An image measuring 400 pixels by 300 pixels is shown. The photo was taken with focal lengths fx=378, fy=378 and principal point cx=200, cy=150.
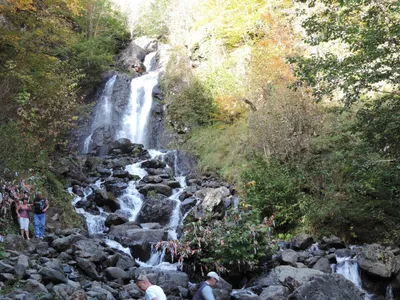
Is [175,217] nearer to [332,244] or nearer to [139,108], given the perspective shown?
[332,244]

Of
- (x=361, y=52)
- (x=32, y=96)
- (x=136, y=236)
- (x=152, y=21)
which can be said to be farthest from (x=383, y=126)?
(x=152, y=21)

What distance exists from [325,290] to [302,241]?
4.06m

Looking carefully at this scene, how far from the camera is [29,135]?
516 inches

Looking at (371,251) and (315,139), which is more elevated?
(315,139)

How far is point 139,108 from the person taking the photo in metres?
28.3

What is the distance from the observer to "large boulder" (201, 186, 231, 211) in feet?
48.7

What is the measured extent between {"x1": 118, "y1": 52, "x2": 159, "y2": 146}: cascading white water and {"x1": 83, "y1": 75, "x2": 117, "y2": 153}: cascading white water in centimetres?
148

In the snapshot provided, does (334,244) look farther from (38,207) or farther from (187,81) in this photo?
(187,81)

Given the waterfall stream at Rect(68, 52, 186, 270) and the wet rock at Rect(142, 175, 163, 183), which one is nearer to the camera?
the waterfall stream at Rect(68, 52, 186, 270)

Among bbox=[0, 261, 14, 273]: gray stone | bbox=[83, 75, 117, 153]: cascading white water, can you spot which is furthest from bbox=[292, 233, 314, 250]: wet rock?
bbox=[83, 75, 117, 153]: cascading white water

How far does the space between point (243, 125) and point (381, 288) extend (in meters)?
11.5

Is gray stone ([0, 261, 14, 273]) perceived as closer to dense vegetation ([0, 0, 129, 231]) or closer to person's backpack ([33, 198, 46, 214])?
dense vegetation ([0, 0, 129, 231])

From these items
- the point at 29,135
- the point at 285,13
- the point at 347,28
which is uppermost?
the point at 285,13

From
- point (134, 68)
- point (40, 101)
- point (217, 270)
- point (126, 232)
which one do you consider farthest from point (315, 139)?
point (134, 68)
